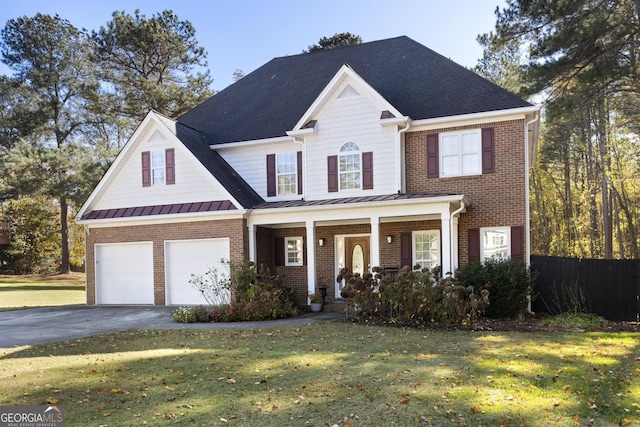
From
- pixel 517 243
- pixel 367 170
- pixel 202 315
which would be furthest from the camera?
pixel 367 170

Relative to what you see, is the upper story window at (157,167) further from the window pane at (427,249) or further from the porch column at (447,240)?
the porch column at (447,240)

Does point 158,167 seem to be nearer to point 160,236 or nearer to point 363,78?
point 160,236

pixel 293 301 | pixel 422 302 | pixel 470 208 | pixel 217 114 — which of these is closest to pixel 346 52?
pixel 217 114

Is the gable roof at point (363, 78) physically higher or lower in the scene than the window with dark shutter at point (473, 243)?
higher

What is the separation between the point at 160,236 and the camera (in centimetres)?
1631

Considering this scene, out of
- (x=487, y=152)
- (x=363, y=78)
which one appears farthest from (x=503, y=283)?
(x=363, y=78)

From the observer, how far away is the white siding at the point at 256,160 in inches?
672

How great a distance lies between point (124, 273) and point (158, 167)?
3.80m

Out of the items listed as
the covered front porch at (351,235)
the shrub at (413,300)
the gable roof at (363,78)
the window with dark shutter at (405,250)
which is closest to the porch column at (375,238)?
the covered front porch at (351,235)

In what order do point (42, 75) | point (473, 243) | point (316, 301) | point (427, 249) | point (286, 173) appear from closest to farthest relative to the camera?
point (473, 243) < point (316, 301) < point (427, 249) < point (286, 173) < point (42, 75)

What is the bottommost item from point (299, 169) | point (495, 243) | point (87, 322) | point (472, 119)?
point (87, 322)

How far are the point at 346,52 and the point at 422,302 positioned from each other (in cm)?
1189

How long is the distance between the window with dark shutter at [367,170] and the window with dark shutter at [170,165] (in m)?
6.30

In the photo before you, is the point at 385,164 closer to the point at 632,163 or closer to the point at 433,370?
the point at 433,370
